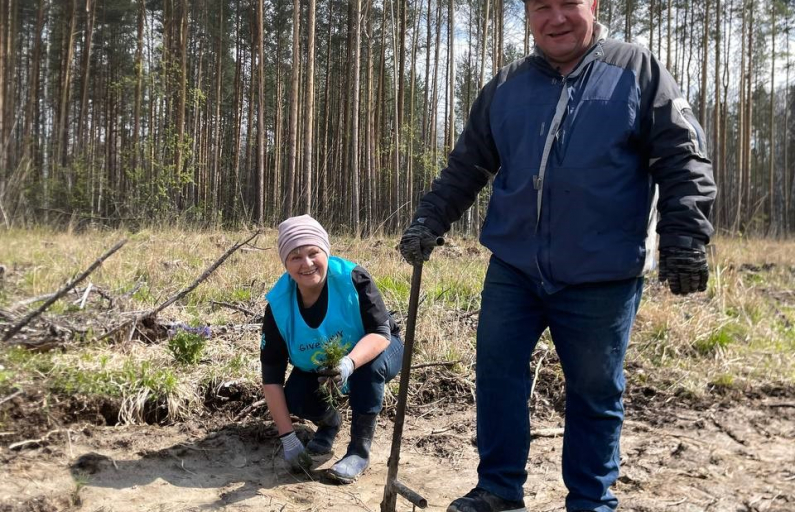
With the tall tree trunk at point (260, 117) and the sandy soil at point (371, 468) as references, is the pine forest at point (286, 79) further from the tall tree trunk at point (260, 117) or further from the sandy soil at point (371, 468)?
the sandy soil at point (371, 468)

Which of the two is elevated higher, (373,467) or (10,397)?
(10,397)

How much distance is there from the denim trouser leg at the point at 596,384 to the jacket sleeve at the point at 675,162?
0.27 m

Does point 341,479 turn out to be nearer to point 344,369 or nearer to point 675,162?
point 344,369

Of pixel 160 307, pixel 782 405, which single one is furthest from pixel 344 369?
pixel 782 405

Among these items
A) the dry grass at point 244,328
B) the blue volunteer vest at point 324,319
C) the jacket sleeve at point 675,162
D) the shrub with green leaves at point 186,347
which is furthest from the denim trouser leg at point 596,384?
the shrub with green leaves at point 186,347

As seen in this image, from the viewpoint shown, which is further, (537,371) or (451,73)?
(451,73)

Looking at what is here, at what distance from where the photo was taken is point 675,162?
1.88 meters

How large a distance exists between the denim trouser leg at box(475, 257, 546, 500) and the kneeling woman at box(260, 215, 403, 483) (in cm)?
72

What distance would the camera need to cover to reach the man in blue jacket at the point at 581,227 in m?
1.91

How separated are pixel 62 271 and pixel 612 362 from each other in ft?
15.7

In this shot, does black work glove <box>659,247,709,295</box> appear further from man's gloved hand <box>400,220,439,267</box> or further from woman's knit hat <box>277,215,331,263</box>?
woman's knit hat <box>277,215,331,263</box>

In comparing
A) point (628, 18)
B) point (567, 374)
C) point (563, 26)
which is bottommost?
point (567, 374)

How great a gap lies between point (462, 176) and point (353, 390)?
1.13 metres

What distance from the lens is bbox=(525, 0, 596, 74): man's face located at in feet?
6.59
